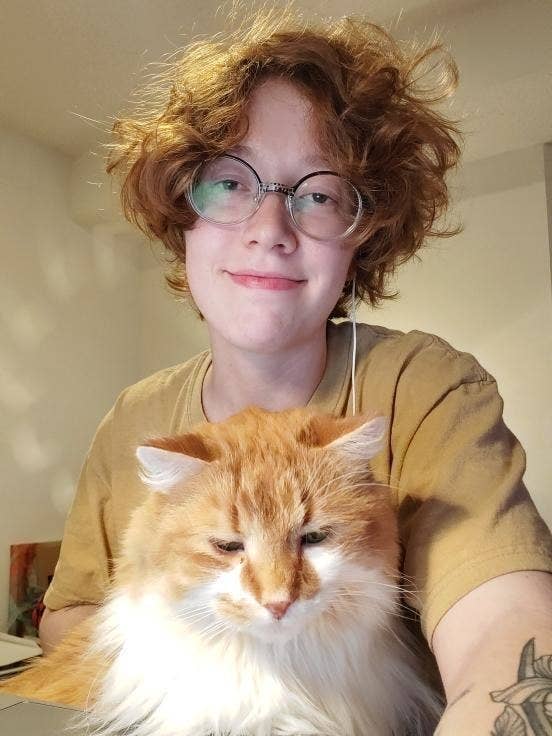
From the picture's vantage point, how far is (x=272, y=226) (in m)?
0.74

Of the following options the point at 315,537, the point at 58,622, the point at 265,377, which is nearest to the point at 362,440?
the point at 315,537

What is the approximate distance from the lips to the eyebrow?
6.0 inches

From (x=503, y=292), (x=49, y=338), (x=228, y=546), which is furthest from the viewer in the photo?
(x=503, y=292)

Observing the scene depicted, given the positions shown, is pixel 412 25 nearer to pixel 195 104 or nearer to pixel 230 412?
pixel 195 104

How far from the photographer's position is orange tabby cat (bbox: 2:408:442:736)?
0.62 m

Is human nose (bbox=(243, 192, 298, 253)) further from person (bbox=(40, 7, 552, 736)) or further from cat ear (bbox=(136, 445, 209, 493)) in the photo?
cat ear (bbox=(136, 445, 209, 493))

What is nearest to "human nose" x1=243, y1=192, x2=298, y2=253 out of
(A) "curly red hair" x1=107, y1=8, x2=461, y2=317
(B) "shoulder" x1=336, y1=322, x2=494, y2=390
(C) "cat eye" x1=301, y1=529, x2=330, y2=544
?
(A) "curly red hair" x1=107, y1=8, x2=461, y2=317

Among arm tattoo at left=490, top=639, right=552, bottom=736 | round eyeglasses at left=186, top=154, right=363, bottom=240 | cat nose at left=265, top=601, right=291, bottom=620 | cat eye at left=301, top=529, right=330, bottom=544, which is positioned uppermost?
round eyeglasses at left=186, top=154, right=363, bottom=240

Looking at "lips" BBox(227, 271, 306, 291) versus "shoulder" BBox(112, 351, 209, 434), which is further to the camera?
"shoulder" BBox(112, 351, 209, 434)

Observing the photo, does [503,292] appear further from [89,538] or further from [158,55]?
[89,538]

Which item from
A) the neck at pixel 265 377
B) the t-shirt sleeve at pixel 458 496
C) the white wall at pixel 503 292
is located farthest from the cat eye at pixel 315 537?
the white wall at pixel 503 292

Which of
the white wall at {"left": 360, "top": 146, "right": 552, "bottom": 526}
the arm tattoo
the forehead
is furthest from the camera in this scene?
the white wall at {"left": 360, "top": 146, "right": 552, "bottom": 526}

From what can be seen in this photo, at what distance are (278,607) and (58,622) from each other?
1.75 feet

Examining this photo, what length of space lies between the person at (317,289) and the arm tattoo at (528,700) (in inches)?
3.3
